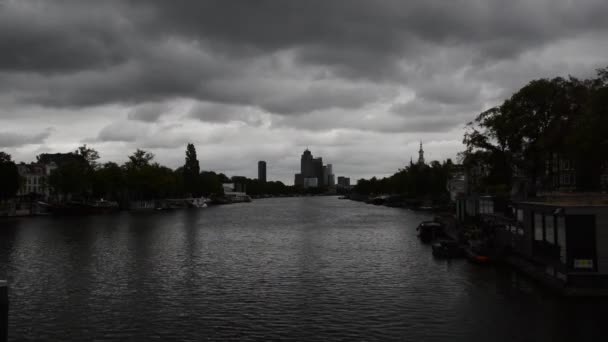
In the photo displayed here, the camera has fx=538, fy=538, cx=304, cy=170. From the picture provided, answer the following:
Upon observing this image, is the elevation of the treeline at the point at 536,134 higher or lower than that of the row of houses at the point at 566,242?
higher

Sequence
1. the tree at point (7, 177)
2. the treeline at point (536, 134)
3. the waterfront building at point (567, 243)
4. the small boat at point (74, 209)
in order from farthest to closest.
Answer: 1. the small boat at point (74, 209)
2. the tree at point (7, 177)
3. the treeline at point (536, 134)
4. the waterfront building at point (567, 243)

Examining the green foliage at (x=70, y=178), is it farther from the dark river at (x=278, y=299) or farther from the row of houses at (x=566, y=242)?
the row of houses at (x=566, y=242)

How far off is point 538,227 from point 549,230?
328 centimetres

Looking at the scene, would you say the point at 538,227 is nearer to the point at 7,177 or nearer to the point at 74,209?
the point at 7,177

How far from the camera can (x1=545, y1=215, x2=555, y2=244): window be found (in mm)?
37312

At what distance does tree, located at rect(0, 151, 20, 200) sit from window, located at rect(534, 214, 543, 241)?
14083 centimetres

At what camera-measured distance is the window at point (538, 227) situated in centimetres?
Result: 4045

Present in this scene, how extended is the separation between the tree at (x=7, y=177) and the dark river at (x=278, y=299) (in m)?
93.2

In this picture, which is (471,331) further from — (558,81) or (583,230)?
(558,81)

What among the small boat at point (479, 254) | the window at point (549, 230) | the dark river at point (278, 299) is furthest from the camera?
the small boat at point (479, 254)

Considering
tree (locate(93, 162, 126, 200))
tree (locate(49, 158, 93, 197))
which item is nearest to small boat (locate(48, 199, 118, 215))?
tree (locate(49, 158, 93, 197))

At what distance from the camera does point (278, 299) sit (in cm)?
3684

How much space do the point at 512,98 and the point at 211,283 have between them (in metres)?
57.2

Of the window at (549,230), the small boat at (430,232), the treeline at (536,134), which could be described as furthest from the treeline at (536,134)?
the window at (549,230)
